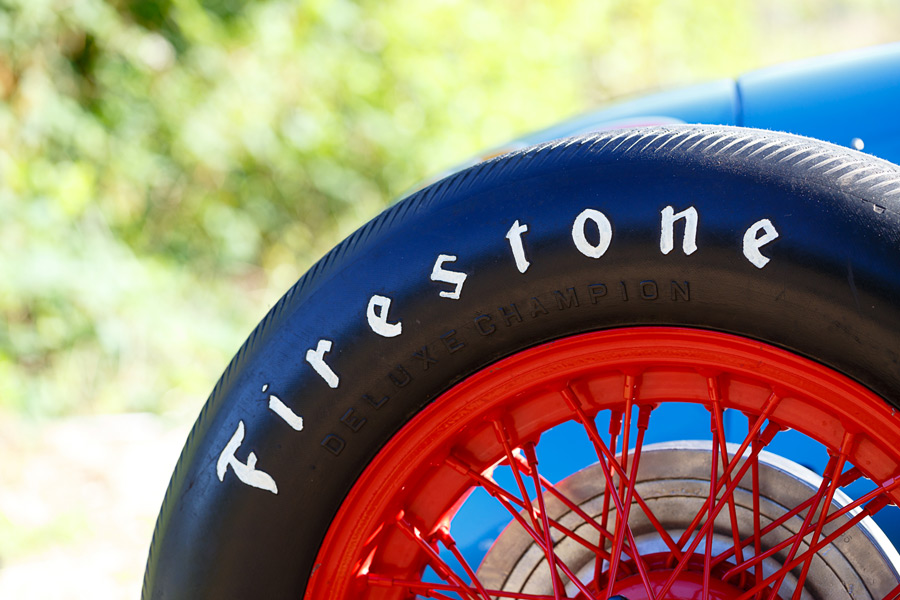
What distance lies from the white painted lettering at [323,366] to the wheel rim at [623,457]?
0.42 ft

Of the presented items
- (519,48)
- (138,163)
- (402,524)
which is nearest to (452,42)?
(519,48)

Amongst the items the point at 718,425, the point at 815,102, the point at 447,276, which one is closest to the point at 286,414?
the point at 447,276

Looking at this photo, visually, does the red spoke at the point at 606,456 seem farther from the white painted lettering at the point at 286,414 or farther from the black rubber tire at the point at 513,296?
the white painted lettering at the point at 286,414

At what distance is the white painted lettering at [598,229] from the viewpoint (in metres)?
1.10

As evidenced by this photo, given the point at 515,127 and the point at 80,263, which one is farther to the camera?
the point at 515,127

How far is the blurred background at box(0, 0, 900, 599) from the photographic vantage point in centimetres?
335

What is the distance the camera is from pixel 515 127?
5.47 meters

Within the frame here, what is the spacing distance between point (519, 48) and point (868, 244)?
4.89 m

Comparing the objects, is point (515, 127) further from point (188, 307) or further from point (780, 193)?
point (780, 193)

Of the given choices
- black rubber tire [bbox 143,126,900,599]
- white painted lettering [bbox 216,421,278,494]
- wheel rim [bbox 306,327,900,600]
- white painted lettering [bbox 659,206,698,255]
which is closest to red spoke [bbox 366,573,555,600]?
wheel rim [bbox 306,327,900,600]

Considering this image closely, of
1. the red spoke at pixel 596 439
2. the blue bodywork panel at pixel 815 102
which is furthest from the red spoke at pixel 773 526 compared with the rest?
the blue bodywork panel at pixel 815 102

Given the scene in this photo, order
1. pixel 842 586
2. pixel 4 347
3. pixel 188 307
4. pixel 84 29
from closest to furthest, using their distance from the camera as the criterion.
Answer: pixel 842 586, pixel 4 347, pixel 84 29, pixel 188 307

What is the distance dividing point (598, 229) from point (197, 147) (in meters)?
3.67

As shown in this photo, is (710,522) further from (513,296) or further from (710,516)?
(513,296)
